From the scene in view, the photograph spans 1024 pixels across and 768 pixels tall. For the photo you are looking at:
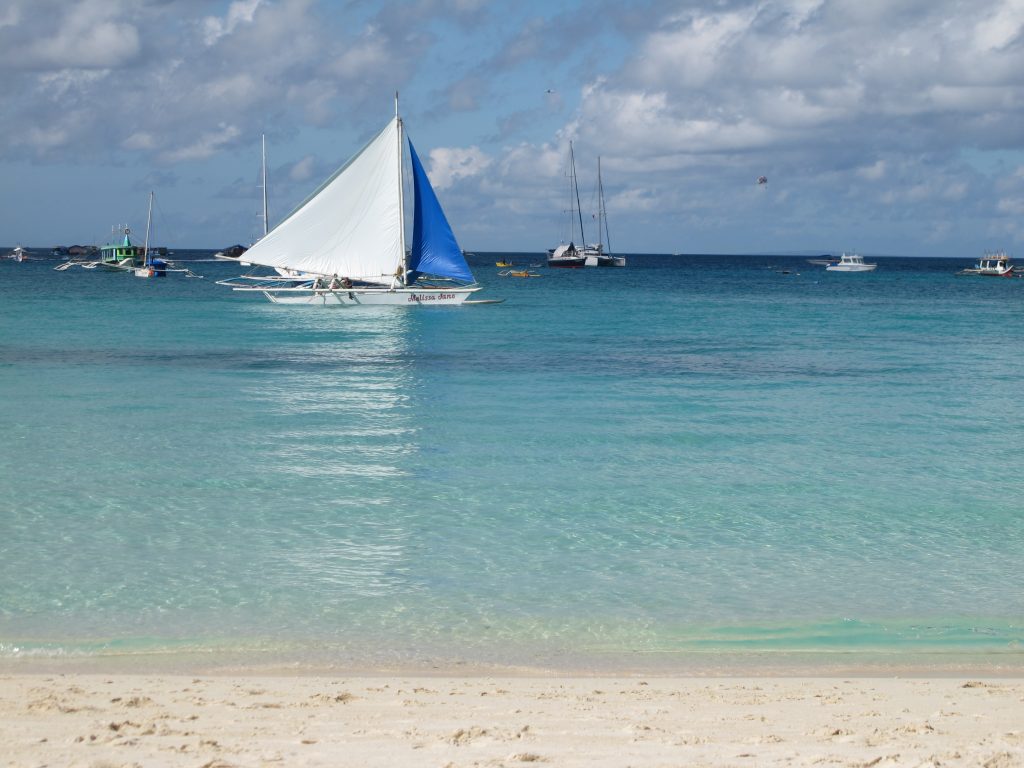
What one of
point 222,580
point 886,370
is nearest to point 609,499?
point 222,580

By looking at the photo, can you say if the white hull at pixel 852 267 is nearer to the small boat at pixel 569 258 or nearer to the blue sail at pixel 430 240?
the small boat at pixel 569 258

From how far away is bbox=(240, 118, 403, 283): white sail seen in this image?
54.2 m

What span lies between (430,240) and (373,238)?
290 centimetres

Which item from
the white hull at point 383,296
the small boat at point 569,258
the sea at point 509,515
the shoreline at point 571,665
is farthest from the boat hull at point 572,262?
the shoreline at point 571,665

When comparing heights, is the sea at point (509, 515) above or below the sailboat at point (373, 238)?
below

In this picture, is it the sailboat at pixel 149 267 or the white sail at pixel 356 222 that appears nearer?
the white sail at pixel 356 222

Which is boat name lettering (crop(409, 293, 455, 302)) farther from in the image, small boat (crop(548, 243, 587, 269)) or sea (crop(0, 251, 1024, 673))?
small boat (crop(548, 243, 587, 269))

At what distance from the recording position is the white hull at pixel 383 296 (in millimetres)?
55156

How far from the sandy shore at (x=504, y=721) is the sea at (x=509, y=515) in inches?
32.4

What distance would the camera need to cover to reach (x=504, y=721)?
698 centimetres

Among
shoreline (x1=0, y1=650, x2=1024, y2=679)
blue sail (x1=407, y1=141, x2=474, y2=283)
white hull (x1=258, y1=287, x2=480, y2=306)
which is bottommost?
shoreline (x1=0, y1=650, x2=1024, y2=679)

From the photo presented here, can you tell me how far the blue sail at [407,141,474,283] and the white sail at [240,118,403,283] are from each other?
0.90 m

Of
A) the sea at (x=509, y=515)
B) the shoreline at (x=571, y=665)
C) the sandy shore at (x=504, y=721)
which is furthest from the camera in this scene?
the sea at (x=509, y=515)

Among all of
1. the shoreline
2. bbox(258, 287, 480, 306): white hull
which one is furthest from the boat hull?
the shoreline
